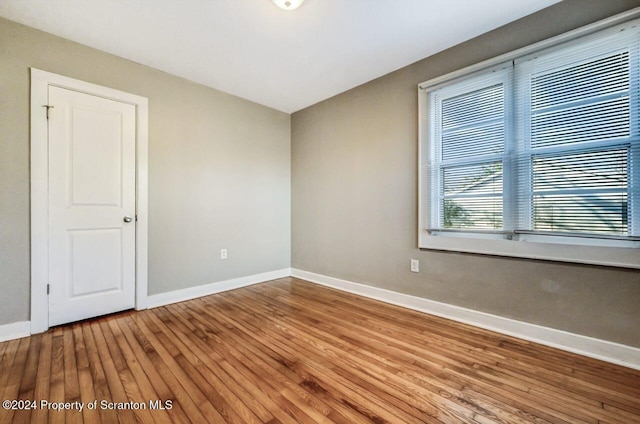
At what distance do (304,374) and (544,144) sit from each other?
7.73 feet

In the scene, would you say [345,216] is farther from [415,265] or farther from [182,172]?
[182,172]

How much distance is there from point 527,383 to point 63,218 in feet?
11.8

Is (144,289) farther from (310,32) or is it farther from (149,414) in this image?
(310,32)

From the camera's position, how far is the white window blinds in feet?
5.75

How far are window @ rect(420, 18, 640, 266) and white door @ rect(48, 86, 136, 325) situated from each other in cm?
293

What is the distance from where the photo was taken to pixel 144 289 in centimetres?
271

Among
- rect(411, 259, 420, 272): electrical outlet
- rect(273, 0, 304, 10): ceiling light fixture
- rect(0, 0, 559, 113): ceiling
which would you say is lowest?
rect(411, 259, 420, 272): electrical outlet

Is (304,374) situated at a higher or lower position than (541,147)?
lower

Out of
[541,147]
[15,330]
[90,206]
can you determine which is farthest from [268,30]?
[15,330]

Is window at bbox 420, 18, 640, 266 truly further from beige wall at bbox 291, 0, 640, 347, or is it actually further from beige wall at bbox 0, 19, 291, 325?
beige wall at bbox 0, 19, 291, 325

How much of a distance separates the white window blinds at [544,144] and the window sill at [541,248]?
72 millimetres

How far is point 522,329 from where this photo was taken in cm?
210

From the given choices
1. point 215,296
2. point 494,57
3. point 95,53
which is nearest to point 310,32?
point 494,57

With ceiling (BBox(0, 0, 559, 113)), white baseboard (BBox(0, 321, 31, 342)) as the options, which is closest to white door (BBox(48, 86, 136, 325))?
white baseboard (BBox(0, 321, 31, 342))
